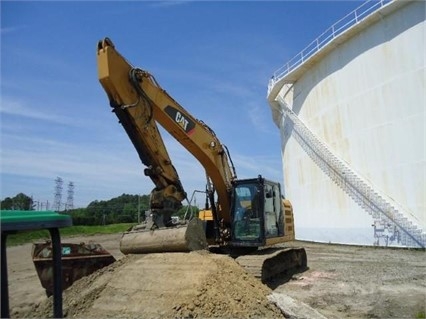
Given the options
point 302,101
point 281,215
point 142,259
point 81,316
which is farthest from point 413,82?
point 81,316

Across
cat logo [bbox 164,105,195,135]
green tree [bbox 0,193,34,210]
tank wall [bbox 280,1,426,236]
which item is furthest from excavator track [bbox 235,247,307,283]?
tank wall [bbox 280,1,426,236]

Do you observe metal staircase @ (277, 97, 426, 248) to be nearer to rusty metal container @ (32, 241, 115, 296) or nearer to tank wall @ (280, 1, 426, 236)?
tank wall @ (280, 1, 426, 236)

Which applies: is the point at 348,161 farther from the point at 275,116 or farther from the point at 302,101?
the point at 275,116

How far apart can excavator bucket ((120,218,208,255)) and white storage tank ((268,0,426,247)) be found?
12.3m

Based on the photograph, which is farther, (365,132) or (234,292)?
(365,132)

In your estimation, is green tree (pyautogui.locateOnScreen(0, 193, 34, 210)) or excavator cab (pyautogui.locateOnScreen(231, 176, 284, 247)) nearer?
green tree (pyautogui.locateOnScreen(0, 193, 34, 210))

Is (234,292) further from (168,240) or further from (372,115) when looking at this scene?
(372,115)

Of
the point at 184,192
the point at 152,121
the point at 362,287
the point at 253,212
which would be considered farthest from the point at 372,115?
the point at 152,121

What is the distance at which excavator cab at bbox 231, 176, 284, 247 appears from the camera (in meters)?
10.1

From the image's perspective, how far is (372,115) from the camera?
19.9 metres

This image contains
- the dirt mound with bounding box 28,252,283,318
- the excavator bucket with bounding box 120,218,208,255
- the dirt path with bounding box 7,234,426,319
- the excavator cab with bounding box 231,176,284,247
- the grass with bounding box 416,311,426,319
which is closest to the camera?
the dirt mound with bounding box 28,252,283,318

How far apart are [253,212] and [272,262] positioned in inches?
47.5

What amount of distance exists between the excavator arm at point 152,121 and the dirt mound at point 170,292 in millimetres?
1740

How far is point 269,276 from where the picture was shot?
980 cm
